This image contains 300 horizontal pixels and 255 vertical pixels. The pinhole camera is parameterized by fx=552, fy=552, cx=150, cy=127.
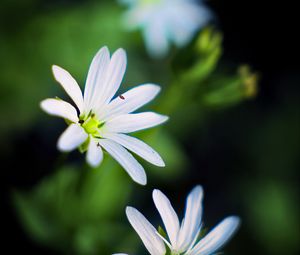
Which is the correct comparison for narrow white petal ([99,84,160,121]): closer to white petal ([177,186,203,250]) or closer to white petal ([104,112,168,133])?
white petal ([104,112,168,133])

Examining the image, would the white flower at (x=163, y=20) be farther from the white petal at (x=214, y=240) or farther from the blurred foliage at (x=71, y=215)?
the white petal at (x=214, y=240)

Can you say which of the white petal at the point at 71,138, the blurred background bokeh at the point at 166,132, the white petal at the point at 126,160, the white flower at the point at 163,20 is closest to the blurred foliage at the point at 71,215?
the blurred background bokeh at the point at 166,132

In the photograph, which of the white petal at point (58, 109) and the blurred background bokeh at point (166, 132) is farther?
the blurred background bokeh at point (166, 132)

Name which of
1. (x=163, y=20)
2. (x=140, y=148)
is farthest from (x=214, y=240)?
(x=163, y=20)

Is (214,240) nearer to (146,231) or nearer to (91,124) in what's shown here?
(146,231)

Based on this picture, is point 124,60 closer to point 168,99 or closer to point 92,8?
A: point 168,99

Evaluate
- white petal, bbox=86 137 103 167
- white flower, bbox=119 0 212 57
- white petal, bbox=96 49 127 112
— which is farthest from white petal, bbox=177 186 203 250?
white flower, bbox=119 0 212 57
